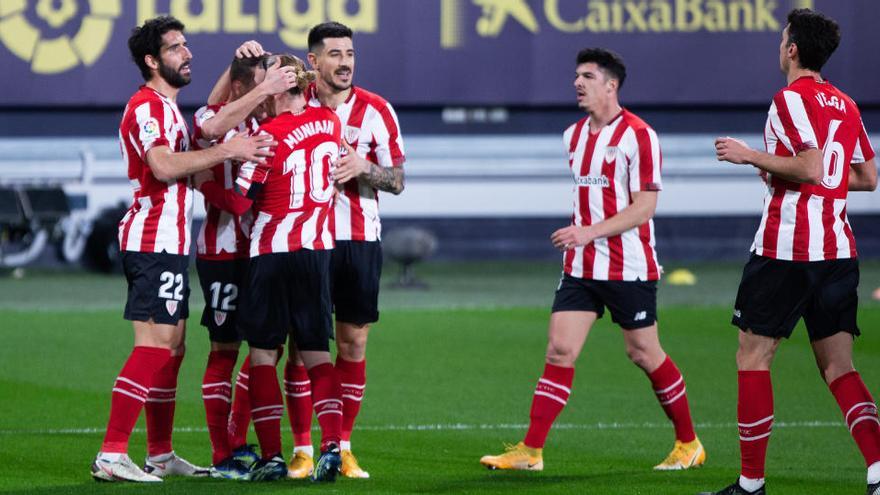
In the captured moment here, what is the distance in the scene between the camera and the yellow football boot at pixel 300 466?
6125 mm

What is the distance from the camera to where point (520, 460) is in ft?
21.5

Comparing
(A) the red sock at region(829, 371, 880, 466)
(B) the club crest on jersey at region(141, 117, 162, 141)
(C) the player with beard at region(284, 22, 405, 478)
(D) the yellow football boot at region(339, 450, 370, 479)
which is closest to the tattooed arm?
(C) the player with beard at region(284, 22, 405, 478)

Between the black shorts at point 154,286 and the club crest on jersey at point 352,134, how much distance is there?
994 millimetres

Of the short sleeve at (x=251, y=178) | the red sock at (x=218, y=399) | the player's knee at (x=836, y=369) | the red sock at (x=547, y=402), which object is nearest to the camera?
the player's knee at (x=836, y=369)

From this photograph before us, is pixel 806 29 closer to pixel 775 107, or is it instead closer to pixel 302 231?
pixel 775 107

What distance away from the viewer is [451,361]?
417 inches

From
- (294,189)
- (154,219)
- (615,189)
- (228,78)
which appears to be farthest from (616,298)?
(154,219)

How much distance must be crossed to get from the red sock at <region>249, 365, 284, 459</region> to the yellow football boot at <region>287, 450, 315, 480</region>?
0.40ft

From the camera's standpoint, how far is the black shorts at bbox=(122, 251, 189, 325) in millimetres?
6023

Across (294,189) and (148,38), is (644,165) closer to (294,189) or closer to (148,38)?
(294,189)

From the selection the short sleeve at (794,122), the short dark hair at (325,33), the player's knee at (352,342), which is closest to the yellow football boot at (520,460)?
the player's knee at (352,342)

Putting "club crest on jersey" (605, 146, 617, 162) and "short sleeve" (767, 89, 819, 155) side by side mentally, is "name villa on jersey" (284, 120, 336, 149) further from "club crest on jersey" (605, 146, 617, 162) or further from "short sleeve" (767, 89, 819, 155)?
"short sleeve" (767, 89, 819, 155)

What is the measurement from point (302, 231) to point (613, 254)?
1517 millimetres

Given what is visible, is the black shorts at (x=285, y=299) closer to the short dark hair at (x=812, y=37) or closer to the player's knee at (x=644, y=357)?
the player's knee at (x=644, y=357)
